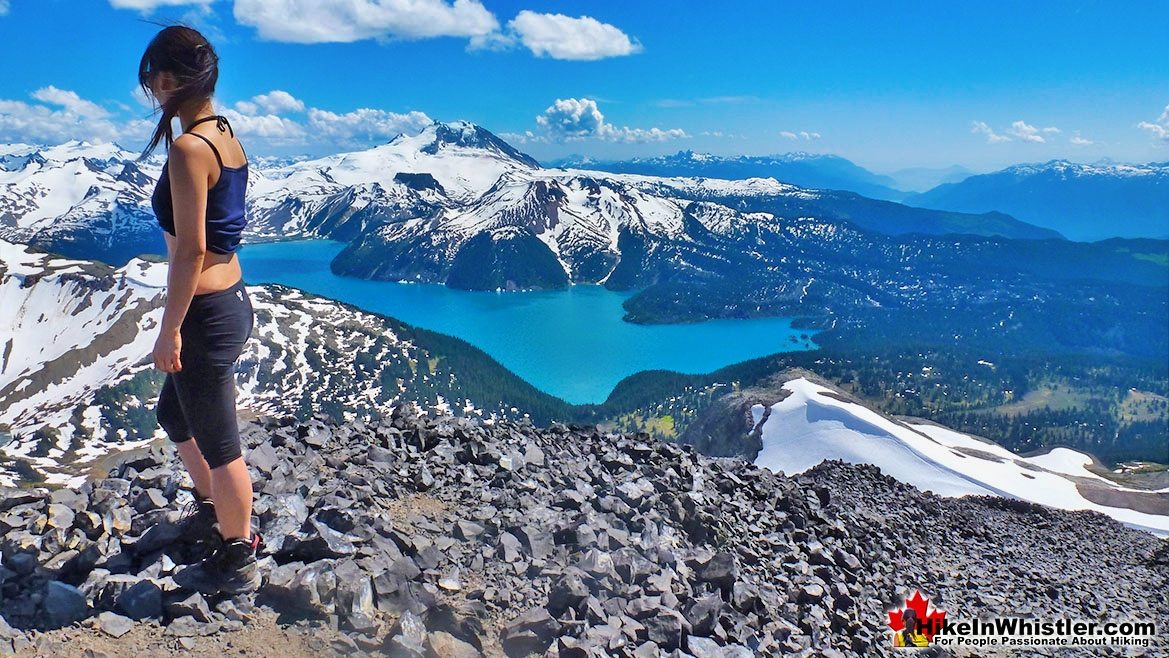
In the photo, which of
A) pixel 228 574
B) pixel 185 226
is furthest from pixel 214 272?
pixel 228 574

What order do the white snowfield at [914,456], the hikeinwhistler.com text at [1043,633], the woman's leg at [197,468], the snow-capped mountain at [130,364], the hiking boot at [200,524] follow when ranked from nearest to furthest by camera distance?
the woman's leg at [197,468] < the hiking boot at [200,524] < the hikeinwhistler.com text at [1043,633] < the white snowfield at [914,456] < the snow-capped mountain at [130,364]

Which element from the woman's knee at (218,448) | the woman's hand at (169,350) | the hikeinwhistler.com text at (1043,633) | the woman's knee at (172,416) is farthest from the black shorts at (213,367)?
the hikeinwhistler.com text at (1043,633)

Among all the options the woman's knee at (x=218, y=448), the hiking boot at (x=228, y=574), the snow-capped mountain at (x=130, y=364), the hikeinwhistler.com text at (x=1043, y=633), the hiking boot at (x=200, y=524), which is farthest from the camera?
the snow-capped mountain at (x=130, y=364)

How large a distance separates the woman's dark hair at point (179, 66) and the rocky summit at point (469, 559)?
12.0 feet

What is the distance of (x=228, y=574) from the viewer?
5637 millimetres

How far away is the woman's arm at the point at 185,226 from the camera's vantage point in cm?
461

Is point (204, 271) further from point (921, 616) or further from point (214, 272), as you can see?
point (921, 616)

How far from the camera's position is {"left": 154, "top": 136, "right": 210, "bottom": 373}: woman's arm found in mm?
4605

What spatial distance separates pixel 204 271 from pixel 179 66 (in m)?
1.50

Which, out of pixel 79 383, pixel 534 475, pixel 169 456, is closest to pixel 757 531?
pixel 534 475

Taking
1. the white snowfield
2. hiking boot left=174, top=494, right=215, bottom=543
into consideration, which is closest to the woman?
hiking boot left=174, top=494, right=215, bottom=543

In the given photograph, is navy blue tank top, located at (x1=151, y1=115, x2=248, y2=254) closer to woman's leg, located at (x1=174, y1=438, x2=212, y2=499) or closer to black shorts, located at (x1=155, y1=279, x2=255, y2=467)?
black shorts, located at (x1=155, y1=279, x2=255, y2=467)

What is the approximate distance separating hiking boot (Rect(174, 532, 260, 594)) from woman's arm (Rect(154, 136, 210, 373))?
1.89m

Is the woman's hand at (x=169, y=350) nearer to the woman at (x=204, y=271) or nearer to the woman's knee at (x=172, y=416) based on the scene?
the woman at (x=204, y=271)
